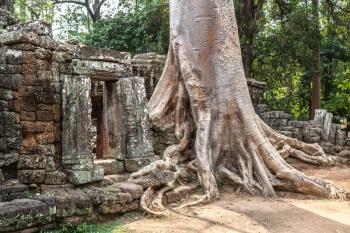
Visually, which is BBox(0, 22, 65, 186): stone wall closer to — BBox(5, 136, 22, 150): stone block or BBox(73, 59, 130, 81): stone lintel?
BBox(5, 136, 22, 150): stone block

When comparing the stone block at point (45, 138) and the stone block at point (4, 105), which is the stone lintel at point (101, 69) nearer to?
the stone block at point (45, 138)

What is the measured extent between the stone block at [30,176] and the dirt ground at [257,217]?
105 cm

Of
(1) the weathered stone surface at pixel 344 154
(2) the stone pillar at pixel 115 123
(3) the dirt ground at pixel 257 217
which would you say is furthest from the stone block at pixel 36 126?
(1) the weathered stone surface at pixel 344 154

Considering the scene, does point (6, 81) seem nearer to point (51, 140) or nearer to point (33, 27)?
point (33, 27)

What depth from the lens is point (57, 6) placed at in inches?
821

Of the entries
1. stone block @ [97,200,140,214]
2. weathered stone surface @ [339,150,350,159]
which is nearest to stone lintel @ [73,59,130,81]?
stone block @ [97,200,140,214]

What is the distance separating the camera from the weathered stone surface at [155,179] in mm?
5257

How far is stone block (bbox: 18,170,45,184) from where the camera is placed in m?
4.41

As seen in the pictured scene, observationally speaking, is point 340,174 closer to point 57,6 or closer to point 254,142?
point 254,142

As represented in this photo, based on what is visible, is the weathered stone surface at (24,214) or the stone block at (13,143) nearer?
the weathered stone surface at (24,214)

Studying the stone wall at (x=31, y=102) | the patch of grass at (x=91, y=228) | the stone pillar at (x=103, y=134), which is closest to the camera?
the patch of grass at (x=91, y=228)

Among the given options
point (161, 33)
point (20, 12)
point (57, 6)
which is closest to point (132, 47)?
point (161, 33)

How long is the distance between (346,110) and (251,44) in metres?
4.28

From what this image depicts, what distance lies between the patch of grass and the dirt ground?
0.35 feet
